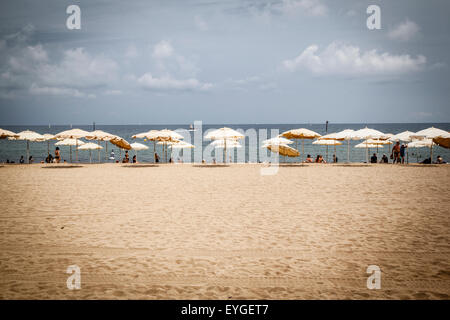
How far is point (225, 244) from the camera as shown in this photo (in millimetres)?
5457

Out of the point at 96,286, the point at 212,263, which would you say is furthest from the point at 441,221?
the point at 96,286

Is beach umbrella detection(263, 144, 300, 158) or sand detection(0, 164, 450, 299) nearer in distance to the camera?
sand detection(0, 164, 450, 299)

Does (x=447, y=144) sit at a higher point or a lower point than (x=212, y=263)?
higher

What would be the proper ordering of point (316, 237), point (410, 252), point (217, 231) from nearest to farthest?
point (410, 252) → point (316, 237) → point (217, 231)

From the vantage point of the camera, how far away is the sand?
3.92 m

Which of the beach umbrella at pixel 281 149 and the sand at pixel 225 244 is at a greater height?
the beach umbrella at pixel 281 149

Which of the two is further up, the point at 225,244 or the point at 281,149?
the point at 281,149

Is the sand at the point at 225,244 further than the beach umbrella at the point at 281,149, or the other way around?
the beach umbrella at the point at 281,149

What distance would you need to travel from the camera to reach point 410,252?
5070 millimetres

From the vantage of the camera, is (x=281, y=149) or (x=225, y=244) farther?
(x=281, y=149)

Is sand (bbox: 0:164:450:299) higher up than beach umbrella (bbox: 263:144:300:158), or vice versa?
beach umbrella (bbox: 263:144:300:158)

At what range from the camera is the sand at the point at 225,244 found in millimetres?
3922
